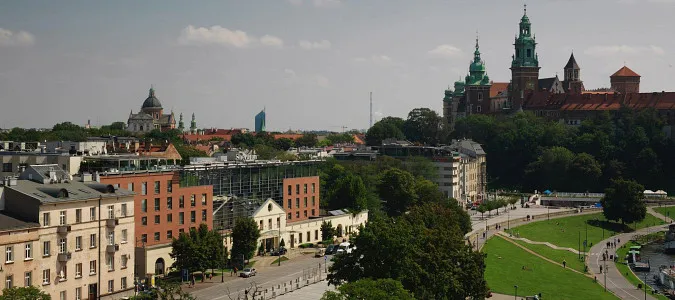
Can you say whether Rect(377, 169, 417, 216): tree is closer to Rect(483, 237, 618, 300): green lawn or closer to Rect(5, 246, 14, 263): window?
Rect(483, 237, 618, 300): green lawn

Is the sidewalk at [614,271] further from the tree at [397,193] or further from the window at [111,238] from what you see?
the window at [111,238]

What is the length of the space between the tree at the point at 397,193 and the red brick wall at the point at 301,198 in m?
15.1

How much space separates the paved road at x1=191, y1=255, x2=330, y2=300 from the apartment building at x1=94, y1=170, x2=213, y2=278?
15.4 feet

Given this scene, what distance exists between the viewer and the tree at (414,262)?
55.0m

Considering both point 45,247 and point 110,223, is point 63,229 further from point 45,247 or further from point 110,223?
point 110,223

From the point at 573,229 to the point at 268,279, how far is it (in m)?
57.9

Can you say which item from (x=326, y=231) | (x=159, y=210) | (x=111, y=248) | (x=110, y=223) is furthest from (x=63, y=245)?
(x=326, y=231)

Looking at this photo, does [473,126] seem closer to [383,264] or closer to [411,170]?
[411,170]

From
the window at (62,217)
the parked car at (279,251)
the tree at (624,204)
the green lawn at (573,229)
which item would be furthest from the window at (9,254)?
the tree at (624,204)

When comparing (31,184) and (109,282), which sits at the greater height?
(31,184)

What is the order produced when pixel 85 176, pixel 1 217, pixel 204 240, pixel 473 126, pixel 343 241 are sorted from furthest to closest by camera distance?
pixel 473 126 → pixel 343 241 → pixel 204 240 → pixel 85 176 → pixel 1 217

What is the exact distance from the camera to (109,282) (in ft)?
197

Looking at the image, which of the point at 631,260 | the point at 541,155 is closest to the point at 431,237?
the point at 631,260

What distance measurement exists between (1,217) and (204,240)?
1769 centimetres
